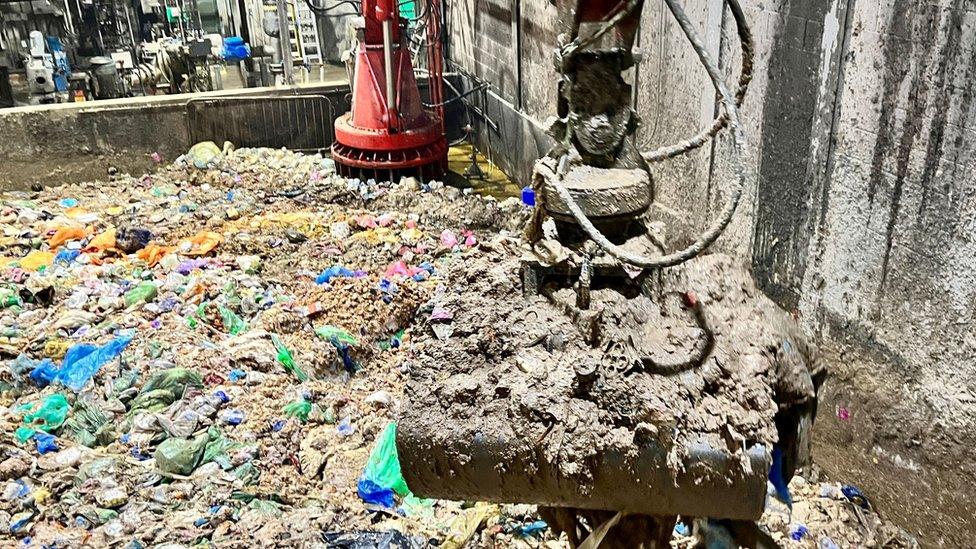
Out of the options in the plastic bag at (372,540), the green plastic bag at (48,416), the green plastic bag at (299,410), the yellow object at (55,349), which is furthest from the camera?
the yellow object at (55,349)

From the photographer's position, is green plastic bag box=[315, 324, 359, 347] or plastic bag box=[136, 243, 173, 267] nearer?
green plastic bag box=[315, 324, 359, 347]

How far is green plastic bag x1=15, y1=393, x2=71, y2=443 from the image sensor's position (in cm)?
399

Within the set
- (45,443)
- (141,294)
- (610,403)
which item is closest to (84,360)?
(45,443)

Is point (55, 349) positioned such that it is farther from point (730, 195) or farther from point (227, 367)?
point (730, 195)

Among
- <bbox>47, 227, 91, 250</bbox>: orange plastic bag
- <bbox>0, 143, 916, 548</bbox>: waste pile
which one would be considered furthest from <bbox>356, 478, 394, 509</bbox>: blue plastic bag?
<bbox>47, 227, 91, 250</bbox>: orange plastic bag

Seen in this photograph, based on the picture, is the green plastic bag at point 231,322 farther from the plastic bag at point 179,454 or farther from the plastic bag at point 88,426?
the plastic bag at point 179,454

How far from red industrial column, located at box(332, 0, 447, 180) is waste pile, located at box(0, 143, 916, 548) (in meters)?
0.51

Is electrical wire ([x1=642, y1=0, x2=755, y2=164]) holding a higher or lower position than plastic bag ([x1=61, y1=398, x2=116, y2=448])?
higher

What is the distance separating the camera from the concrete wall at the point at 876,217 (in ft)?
9.42

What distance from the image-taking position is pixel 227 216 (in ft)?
22.3

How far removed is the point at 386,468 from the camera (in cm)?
367

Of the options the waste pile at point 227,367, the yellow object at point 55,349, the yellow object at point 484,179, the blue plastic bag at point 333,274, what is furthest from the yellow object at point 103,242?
the yellow object at point 484,179

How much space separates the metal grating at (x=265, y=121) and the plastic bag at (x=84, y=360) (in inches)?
171

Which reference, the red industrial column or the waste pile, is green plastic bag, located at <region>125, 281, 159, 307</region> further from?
the red industrial column
